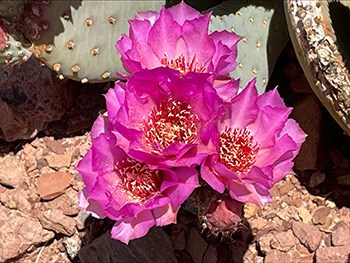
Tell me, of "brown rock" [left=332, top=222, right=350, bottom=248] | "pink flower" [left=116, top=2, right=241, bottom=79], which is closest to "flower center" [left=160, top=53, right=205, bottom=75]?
"pink flower" [left=116, top=2, right=241, bottom=79]

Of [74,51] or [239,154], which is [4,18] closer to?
[74,51]

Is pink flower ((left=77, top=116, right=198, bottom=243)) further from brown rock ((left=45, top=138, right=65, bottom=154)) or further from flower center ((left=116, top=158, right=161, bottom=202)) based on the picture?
brown rock ((left=45, top=138, right=65, bottom=154))

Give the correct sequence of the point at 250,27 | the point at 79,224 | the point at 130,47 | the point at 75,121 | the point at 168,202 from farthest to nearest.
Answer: the point at 75,121 → the point at 79,224 → the point at 250,27 → the point at 130,47 → the point at 168,202

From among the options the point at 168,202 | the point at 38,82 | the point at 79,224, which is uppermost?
the point at 168,202

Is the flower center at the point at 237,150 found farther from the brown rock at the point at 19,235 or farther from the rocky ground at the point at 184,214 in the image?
the brown rock at the point at 19,235

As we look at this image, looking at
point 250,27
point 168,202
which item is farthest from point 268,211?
point 168,202

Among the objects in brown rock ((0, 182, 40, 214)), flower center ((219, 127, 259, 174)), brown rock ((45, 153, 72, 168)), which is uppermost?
flower center ((219, 127, 259, 174))
